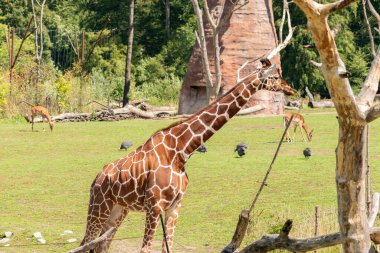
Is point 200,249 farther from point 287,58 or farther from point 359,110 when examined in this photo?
point 287,58

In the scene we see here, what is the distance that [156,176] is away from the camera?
8422mm

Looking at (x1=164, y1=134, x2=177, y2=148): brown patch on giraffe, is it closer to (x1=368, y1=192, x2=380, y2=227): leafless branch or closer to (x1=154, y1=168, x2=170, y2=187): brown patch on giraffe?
(x1=154, y1=168, x2=170, y2=187): brown patch on giraffe

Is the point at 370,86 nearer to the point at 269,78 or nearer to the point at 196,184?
the point at 269,78

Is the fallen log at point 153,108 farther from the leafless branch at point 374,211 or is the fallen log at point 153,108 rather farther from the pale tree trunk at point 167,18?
the leafless branch at point 374,211

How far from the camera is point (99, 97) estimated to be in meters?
38.9

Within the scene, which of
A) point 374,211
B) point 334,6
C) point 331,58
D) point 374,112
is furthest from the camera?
point 374,211

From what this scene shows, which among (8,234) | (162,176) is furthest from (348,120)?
(8,234)

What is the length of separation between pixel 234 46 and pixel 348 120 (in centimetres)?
3003

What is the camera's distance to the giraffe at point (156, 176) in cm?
839

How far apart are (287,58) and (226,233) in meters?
37.5

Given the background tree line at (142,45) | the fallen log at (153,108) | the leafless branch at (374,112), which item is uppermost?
the background tree line at (142,45)

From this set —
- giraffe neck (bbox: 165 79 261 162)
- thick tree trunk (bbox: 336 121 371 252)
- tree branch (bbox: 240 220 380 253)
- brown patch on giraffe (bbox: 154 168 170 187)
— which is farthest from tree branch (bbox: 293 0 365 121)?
giraffe neck (bbox: 165 79 261 162)

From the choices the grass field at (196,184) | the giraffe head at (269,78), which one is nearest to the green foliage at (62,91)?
the grass field at (196,184)

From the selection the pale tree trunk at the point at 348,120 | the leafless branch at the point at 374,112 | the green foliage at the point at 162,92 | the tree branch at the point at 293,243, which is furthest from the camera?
the green foliage at the point at 162,92
